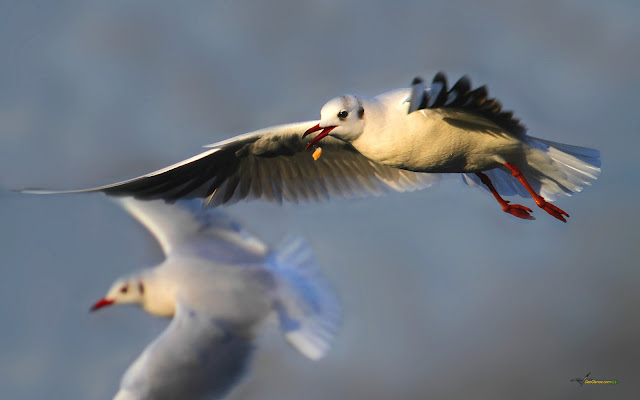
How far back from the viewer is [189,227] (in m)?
7.51

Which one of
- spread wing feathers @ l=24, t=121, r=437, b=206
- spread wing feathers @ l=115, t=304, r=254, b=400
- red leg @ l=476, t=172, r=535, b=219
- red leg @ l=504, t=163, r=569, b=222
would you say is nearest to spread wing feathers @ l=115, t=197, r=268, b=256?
spread wing feathers @ l=24, t=121, r=437, b=206

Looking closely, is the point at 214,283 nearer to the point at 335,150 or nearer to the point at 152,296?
the point at 152,296

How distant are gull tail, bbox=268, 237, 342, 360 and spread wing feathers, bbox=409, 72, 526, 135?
182cm

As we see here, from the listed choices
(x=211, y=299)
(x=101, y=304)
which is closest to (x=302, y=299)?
(x=211, y=299)

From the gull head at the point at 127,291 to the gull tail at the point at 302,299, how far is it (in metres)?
0.88

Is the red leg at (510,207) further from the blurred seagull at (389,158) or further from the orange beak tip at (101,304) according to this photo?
the orange beak tip at (101,304)

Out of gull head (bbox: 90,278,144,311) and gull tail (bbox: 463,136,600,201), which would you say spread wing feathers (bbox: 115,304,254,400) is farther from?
gull tail (bbox: 463,136,600,201)

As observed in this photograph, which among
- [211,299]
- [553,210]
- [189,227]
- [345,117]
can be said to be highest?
[189,227]

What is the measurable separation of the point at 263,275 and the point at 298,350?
0.58 meters

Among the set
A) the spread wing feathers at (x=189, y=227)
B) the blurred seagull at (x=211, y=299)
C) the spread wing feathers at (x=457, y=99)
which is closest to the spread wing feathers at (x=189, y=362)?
the blurred seagull at (x=211, y=299)

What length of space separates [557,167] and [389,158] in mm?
1232

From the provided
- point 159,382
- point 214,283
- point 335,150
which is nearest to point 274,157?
point 335,150

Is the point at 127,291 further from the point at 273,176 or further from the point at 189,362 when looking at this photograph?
the point at 273,176

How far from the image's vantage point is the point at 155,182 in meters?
7.07
